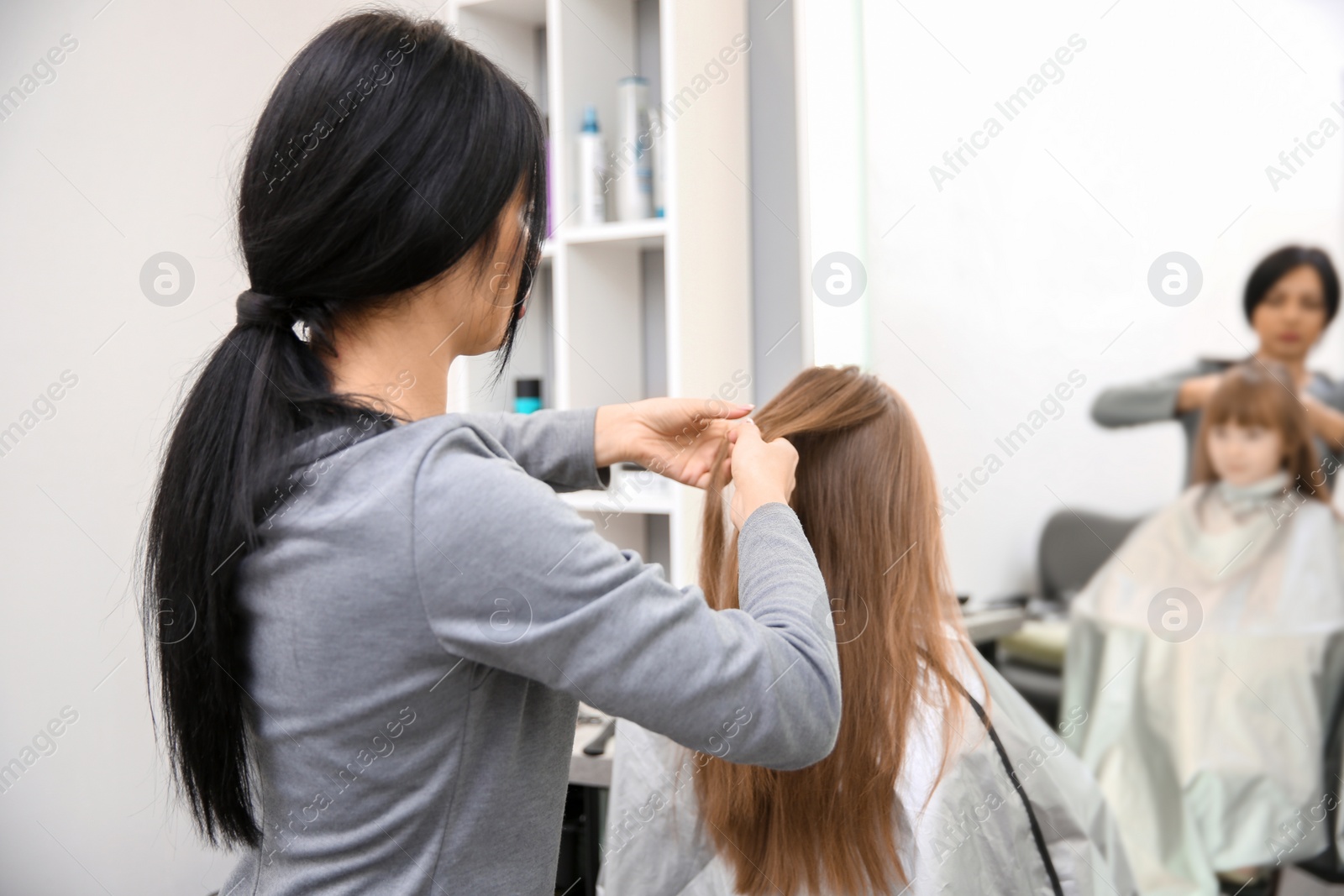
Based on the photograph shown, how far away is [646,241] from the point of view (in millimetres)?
1717

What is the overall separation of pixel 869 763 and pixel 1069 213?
3.40ft

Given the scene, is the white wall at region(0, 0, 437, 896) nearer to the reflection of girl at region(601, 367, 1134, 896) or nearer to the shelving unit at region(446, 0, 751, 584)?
the shelving unit at region(446, 0, 751, 584)

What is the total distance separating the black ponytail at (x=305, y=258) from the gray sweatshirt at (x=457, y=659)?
24 millimetres

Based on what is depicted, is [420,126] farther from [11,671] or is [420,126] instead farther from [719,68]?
[11,671]

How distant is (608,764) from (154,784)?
0.87 meters

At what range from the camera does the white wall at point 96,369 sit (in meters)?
1.51

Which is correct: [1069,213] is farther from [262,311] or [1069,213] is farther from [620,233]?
[262,311]

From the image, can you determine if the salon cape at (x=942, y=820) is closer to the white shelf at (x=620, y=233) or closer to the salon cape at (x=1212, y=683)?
the salon cape at (x=1212, y=683)

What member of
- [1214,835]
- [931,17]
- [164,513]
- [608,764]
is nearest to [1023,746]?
[608,764]

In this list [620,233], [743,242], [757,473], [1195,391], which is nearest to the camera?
[757,473]

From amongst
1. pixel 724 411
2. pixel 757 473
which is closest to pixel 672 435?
pixel 724 411

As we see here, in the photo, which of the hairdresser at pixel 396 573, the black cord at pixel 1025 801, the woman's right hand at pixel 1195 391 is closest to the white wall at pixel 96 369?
the hairdresser at pixel 396 573

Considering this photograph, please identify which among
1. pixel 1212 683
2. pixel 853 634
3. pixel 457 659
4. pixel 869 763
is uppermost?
pixel 457 659

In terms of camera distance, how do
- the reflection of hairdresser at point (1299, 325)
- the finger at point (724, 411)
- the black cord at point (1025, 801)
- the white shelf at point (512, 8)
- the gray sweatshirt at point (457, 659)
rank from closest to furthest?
the gray sweatshirt at point (457, 659) < the finger at point (724, 411) < the black cord at point (1025, 801) < the reflection of hairdresser at point (1299, 325) < the white shelf at point (512, 8)
